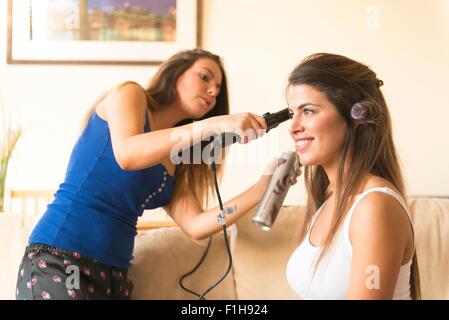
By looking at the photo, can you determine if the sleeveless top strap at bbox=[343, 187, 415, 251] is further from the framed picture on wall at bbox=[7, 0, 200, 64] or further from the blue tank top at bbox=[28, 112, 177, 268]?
the framed picture on wall at bbox=[7, 0, 200, 64]

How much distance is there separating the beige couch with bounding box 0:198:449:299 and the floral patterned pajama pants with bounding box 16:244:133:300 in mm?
314

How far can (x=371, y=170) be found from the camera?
146cm

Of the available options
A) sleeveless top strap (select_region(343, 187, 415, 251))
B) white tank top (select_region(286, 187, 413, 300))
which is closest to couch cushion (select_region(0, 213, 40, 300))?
white tank top (select_region(286, 187, 413, 300))

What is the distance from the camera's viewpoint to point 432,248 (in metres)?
2.06

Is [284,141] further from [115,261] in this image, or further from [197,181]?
[115,261]

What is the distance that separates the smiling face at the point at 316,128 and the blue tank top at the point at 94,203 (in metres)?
0.47

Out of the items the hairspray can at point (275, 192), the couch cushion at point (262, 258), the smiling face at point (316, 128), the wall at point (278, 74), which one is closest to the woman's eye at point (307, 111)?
the smiling face at point (316, 128)

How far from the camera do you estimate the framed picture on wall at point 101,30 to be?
10.5 ft

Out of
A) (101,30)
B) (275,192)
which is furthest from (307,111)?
(101,30)

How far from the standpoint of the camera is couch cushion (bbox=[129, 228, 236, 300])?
2.02 metres

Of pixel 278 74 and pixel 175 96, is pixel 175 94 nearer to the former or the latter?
pixel 175 96

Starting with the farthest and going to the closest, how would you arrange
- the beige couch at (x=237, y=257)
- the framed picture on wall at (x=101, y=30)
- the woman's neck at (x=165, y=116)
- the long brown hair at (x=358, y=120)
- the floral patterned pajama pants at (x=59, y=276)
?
the framed picture on wall at (x=101, y=30), the beige couch at (x=237, y=257), the woman's neck at (x=165, y=116), the floral patterned pajama pants at (x=59, y=276), the long brown hair at (x=358, y=120)

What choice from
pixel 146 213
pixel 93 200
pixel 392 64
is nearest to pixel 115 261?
pixel 93 200

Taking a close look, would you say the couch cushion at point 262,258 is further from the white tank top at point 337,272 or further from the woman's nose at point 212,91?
the white tank top at point 337,272
